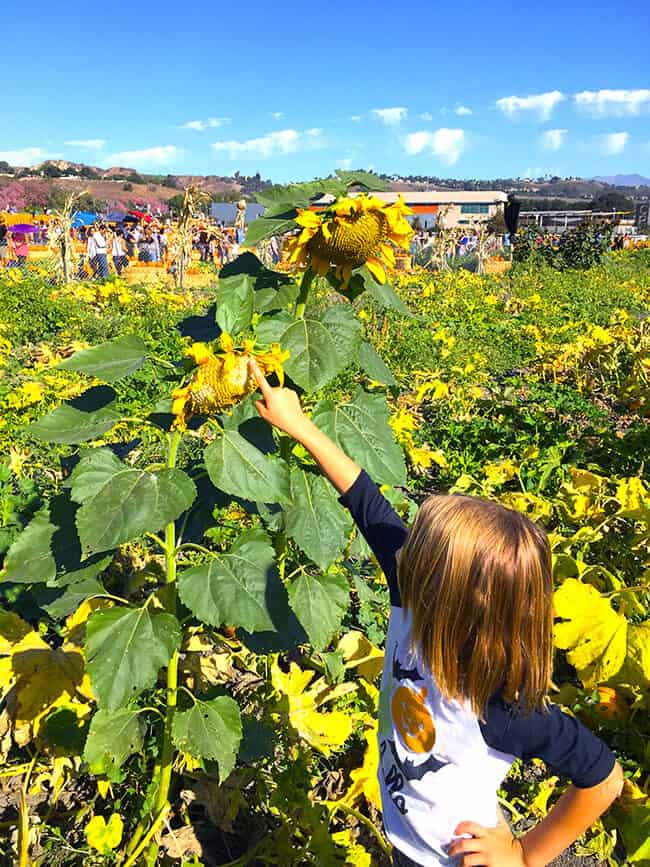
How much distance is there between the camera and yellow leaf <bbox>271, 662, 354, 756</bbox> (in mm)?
1685

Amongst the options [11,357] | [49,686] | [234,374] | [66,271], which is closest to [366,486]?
[234,374]

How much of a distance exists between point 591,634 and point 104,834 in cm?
122

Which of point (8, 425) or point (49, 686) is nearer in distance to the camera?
point (49, 686)

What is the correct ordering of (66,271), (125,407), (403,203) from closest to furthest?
(403,203) < (125,407) < (66,271)

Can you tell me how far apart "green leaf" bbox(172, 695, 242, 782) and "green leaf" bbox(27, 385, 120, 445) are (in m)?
0.52

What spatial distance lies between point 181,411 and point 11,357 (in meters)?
5.88

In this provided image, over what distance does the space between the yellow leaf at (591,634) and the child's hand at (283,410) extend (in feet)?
3.13

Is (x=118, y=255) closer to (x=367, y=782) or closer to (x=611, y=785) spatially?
(x=367, y=782)

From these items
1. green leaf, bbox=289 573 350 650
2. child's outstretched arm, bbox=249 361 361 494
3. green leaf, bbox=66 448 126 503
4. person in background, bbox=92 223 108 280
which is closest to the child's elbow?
green leaf, bbox=289 573 350 650

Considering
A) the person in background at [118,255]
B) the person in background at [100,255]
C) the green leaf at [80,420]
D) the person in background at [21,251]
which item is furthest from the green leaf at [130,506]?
the person in background at [21,251]

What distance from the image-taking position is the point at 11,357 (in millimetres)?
6316

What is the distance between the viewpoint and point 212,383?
1.06 metres

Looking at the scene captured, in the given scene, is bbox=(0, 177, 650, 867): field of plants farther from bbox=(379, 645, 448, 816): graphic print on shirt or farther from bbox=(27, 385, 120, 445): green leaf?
bbox=(379, 645, 448, 816): graphic print on shirt

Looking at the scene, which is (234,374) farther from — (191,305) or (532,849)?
(191,305)
